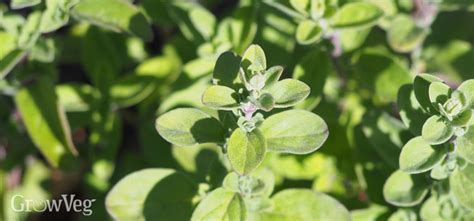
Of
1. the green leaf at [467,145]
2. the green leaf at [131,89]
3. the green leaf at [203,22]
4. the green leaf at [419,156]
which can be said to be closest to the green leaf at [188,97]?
the green leaf at [203,22]

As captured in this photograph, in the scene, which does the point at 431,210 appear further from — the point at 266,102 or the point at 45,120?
the point at 45,120

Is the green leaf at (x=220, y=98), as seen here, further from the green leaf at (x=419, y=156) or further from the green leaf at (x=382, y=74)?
the green leaf at (x=382, y=74)

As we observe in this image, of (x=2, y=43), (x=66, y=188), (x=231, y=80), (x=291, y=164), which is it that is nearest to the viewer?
(x=231, y=80)

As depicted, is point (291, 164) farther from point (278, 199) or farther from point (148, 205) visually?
point (148, 205)

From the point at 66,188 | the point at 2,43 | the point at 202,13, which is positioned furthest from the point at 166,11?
the point at 66,188

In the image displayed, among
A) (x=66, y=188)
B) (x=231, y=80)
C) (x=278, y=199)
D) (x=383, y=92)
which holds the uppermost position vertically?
(x=231, y=80)

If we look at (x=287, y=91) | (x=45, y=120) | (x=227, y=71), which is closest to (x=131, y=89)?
(x=45, y=120)
